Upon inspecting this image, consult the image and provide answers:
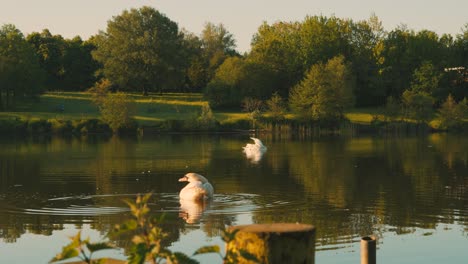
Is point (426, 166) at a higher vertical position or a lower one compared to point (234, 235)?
lower

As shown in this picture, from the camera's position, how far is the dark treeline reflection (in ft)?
81.1

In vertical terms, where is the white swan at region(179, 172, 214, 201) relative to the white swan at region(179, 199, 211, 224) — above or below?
above

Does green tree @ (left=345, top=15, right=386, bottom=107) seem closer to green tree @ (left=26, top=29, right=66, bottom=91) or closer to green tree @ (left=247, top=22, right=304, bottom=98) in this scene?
green tree @ (left=247, top=22, right=304, bottom=98)

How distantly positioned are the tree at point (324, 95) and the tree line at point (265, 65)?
0.14 meters

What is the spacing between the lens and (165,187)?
3506 cm

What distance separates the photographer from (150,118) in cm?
10019

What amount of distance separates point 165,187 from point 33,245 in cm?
1382

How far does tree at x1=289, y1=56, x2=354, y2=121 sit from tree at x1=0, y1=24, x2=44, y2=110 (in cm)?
3485

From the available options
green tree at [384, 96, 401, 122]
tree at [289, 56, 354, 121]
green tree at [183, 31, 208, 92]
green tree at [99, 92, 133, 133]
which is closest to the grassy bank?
green tree at [384, 96, 401, 122]

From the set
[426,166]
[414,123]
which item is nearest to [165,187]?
[426,166]

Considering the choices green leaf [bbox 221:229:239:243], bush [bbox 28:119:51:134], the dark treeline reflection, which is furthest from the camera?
bush [bbox 28:119:51:134]

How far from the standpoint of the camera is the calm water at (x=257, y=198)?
69.4 feet

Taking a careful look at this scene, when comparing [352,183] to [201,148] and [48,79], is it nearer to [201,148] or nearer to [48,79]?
[201,148]

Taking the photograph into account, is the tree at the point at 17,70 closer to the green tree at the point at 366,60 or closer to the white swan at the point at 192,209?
the green tree at the point at 366,60
